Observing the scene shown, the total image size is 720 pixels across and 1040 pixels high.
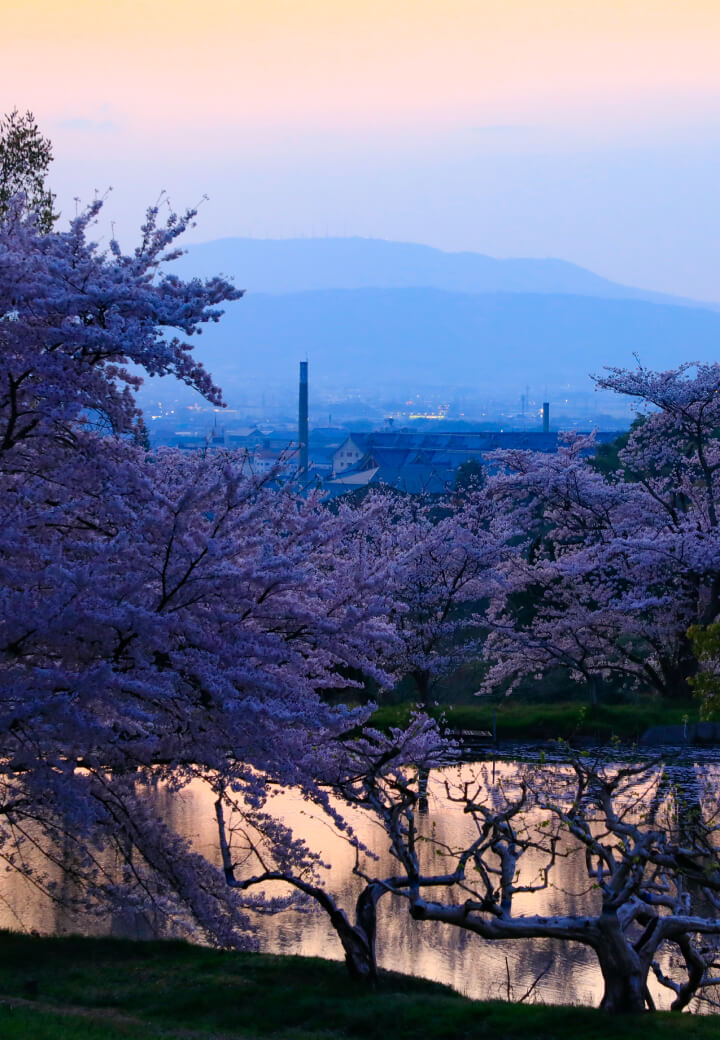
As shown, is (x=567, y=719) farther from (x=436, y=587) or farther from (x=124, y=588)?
(x=124, y=588)

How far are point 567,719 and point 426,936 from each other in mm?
10983

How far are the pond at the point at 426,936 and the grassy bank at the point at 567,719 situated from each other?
22.9 ft

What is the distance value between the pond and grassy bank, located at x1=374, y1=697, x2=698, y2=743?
22.9 ft

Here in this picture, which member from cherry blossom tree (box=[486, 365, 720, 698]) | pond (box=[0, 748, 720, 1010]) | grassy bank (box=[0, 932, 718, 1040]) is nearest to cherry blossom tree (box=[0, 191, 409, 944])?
grassy bank (box=[0, 932, 718, 1040])

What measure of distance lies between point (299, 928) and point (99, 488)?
6.77m

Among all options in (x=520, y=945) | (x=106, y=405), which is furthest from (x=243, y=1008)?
(x=106, y=405)

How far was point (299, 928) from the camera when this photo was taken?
13.6 metres

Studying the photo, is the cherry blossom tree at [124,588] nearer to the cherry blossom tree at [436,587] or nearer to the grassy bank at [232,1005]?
the grassy bank at [232,1005]

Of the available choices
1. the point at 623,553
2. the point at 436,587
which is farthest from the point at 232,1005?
the point at 623,553

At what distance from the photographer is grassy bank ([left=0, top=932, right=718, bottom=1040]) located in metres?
8.70

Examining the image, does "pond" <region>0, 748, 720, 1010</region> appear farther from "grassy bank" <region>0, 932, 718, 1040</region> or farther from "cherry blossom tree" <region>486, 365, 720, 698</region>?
"cherry blossom tree" <region>486, 365, 720, 698</region>

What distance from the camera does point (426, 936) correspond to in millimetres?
13438

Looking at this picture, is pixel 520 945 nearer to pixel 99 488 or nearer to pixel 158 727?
pixel 158 727

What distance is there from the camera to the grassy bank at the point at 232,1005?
870 centimetres
